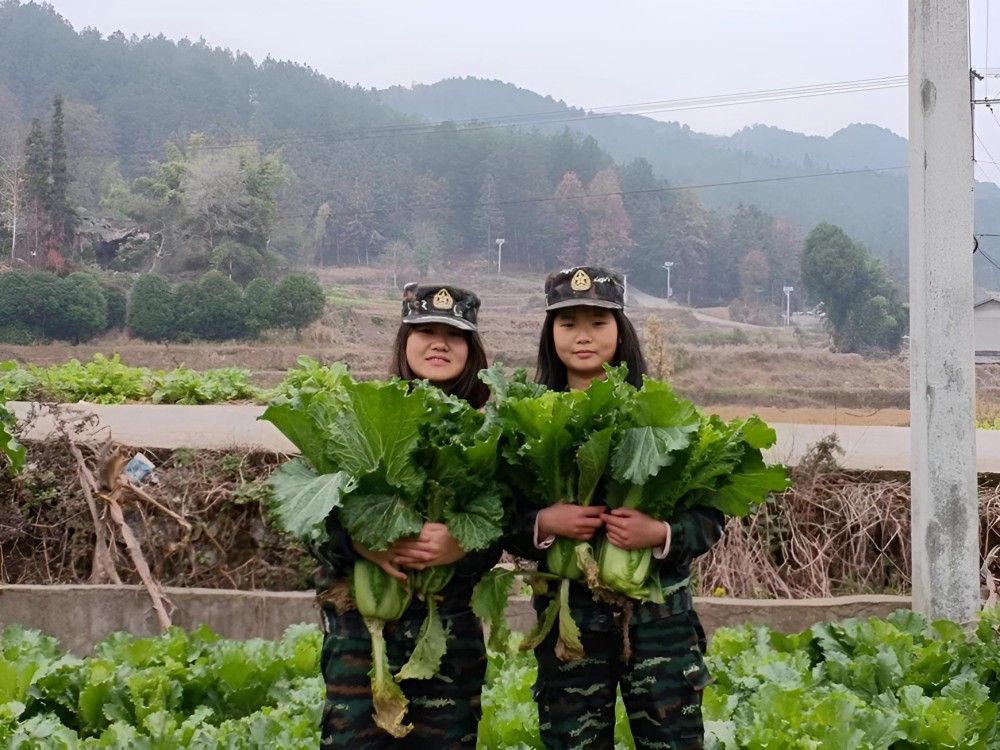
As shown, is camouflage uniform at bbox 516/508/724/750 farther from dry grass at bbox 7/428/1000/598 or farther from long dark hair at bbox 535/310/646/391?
dry grass at bbox 7/428/1000/598

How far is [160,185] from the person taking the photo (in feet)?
52.1

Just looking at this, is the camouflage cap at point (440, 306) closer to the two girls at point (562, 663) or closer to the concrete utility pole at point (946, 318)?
the two girls at point (562, 663)

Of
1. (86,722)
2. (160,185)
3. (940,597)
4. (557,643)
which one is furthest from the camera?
(160,185)

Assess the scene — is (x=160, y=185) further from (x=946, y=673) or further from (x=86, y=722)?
(x=946, y=673)

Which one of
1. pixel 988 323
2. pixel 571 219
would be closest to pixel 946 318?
pixel 988 323

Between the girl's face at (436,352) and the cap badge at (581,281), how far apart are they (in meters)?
0.40

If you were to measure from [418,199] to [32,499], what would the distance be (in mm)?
11723

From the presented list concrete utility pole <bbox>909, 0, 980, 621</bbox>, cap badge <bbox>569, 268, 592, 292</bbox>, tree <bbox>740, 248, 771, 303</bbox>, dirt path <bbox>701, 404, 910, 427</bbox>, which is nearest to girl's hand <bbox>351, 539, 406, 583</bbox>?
cap badge <bbox>569, 268, 592, 292</bbox>

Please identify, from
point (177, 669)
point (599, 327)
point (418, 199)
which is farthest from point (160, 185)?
point (599, 327)

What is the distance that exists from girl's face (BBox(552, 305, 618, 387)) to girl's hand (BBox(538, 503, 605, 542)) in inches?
19.5

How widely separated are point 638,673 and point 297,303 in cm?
1213

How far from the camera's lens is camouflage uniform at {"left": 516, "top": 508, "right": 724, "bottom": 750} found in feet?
8.46

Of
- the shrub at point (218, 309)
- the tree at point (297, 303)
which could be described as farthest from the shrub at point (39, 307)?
the tree at point (297, 303)

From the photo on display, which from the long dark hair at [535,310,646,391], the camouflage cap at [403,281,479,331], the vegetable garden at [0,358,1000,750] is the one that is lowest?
the vegetable garden at [0,358,1000,750]
